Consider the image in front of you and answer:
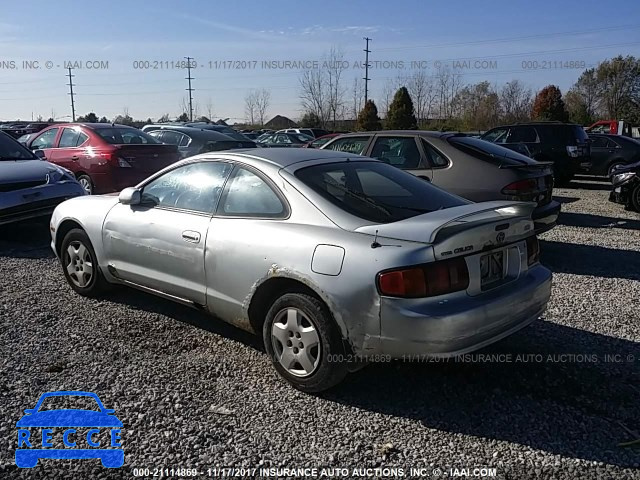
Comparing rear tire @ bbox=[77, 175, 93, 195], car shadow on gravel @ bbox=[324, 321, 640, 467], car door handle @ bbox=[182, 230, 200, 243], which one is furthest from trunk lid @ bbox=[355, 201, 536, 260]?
rear tire @ bbox=[77, 175, 93, 195]

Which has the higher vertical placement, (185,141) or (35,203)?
(185,141)

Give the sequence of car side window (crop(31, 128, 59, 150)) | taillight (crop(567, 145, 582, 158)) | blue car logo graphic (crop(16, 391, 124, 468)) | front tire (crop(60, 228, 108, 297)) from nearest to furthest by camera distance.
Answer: blue car logo graphic (crop(16, 391, 124, 468))
front tire (crop(60, 228, 108, 297))
car side window (crop(31, 128, 59, 150))
taillight (crop(567, 145, 582, 158))

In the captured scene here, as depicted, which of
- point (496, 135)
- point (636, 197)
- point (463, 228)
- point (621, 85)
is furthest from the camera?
point (621, 85)

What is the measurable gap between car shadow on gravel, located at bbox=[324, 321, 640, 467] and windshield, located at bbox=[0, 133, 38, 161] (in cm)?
710

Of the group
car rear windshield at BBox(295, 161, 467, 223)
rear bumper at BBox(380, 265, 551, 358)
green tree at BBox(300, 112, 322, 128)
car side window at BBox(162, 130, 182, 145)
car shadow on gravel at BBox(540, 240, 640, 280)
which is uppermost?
green tree at BBox(300, 112, 322, 128)

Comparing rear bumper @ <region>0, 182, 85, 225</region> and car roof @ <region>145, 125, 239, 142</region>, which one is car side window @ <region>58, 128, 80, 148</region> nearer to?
car roof @ <region>145, 125, 239, 142</region>

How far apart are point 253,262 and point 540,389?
202 centimetres

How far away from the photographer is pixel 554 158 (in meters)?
14.2

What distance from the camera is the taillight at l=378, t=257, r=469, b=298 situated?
10.0 ft

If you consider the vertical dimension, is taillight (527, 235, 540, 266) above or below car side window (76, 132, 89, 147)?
below

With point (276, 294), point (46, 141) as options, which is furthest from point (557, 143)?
point (276, 294)

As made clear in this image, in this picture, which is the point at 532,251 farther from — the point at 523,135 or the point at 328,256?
the point at 523,135

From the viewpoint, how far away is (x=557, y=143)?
1408 cm

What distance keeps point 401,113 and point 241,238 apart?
123 feet
